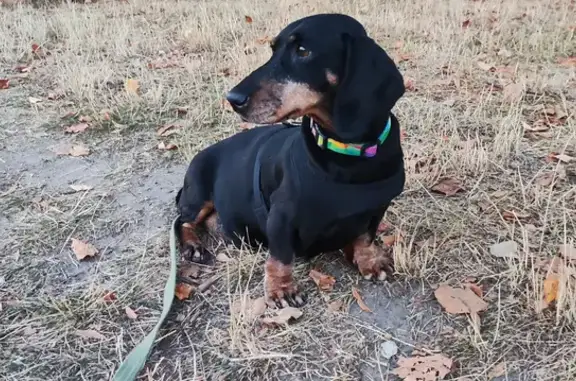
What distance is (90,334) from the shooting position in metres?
2.96

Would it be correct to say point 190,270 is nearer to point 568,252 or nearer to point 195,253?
point 195,253

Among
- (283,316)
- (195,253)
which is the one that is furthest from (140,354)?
(195,253)

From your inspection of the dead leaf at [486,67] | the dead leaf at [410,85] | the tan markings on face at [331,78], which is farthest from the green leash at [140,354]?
the dead leaf at [486,67]

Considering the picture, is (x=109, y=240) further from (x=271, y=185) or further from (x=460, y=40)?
(x=460, y=40)

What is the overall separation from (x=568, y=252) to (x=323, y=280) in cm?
125

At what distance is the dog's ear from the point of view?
2607 mm

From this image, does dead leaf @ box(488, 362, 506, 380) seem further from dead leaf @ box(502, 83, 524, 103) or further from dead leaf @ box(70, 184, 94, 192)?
dead leaf @ box(502, 83, 524, 103)

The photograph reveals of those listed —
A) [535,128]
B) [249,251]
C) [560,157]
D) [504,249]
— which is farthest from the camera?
[535,128]

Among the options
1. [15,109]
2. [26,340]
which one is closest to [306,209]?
[26,340]

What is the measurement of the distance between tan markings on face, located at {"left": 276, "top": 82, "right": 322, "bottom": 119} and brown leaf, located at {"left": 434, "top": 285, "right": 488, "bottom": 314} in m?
1.13

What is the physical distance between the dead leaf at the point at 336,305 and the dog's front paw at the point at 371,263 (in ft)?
0.72

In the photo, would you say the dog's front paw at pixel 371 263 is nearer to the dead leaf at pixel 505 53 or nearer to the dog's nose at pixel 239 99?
the dog's nose at pixel 239 99

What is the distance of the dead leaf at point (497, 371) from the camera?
103 inches

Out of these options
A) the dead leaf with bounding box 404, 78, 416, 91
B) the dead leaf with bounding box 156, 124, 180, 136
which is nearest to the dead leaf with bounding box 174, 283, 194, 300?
the dead leaf with bounding box 156, 124, 180, 136
